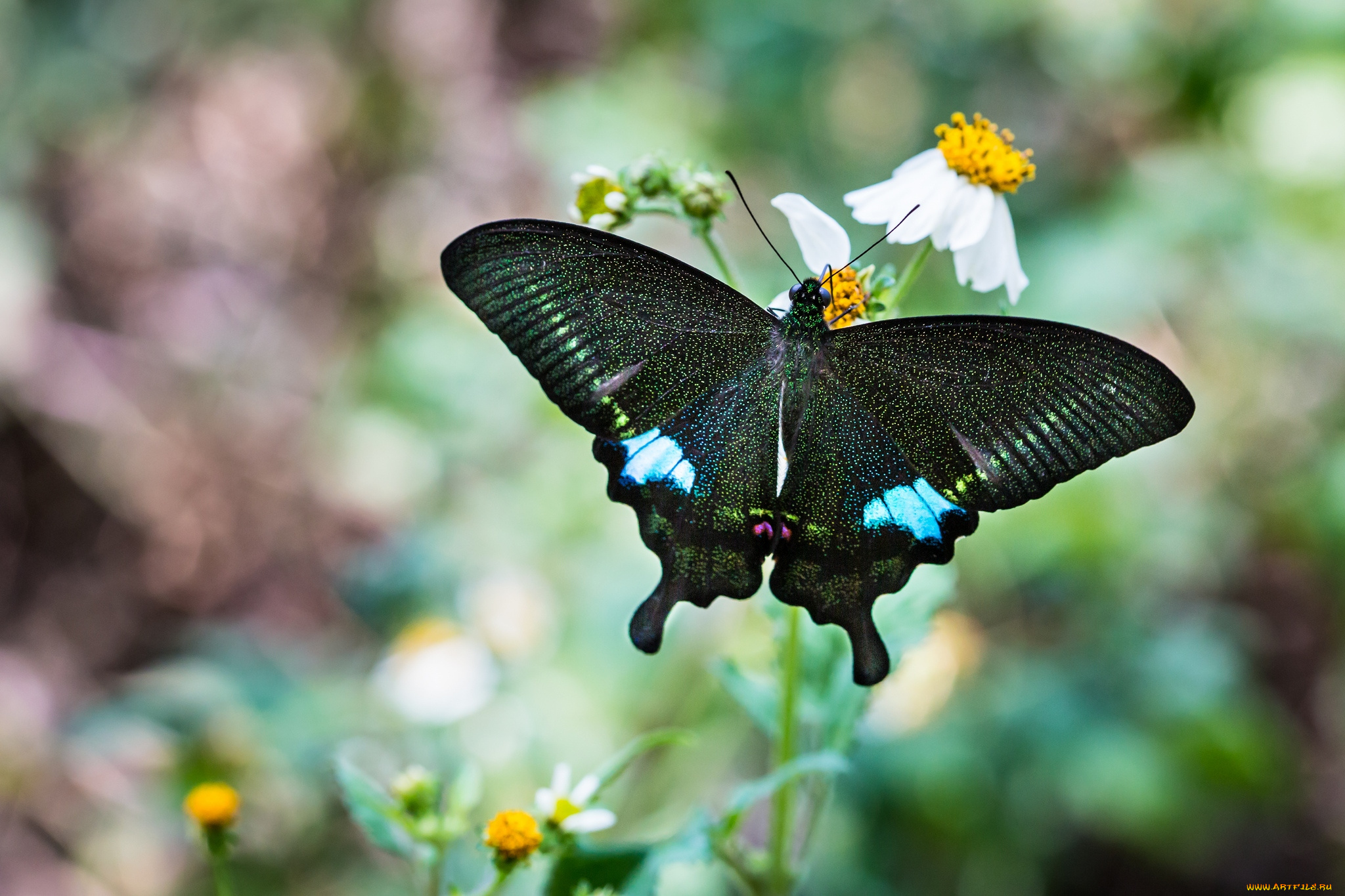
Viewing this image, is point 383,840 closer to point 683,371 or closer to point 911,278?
point 683,371

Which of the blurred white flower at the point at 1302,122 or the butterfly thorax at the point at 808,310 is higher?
the blurred white flower at the point at 1302,122

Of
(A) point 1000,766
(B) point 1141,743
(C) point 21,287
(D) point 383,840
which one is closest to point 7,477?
(C) point 21,287

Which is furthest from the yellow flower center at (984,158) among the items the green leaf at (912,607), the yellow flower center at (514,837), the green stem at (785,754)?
the yellow flower center at (514,837)

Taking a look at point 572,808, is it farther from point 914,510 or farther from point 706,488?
point 914,510

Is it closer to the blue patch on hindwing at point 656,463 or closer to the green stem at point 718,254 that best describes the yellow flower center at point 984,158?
the green stem at point 718,254

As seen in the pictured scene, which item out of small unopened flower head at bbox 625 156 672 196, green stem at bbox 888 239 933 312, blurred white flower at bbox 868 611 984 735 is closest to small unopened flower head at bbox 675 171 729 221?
small unopened flower head at bbox 625 156 672 196

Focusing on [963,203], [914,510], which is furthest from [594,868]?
[963,203]
